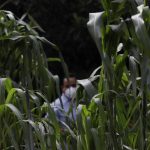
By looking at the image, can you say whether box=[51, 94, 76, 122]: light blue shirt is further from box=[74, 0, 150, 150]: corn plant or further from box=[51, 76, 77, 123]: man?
box=[74, 0, 150, 150]: corn plant

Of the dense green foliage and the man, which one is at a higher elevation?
the man

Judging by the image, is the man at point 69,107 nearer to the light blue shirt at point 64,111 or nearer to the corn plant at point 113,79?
the light blue shirt at point 64,111

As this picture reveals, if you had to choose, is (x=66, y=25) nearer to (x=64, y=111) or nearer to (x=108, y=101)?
(x=64, y=111)

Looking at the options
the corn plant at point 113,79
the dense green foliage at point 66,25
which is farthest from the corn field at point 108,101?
the dense green foliage at point 66,25

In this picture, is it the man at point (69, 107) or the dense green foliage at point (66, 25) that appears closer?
the man at point (69, 107)

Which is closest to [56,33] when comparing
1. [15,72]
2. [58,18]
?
[58,18]

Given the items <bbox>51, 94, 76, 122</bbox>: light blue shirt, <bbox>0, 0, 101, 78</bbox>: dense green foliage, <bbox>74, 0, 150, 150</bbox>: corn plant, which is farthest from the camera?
<bbox>0, 0, 101, 78</bbox>: dense green foliage

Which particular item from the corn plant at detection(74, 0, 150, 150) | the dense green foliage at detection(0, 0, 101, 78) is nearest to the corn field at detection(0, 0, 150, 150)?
the corn plant at detection(74, 0, 150, 150)

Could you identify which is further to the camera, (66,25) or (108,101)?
(66,25)

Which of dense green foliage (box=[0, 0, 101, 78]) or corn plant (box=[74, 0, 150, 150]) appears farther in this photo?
dense green foliage (box=[0, 0, 101, 78])

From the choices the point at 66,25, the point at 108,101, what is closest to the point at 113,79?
the point at 108,101

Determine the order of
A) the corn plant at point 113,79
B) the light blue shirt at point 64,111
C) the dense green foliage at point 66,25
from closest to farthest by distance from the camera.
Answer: the corn plant at point 113,79 → the light blue shirt at point 64,111 → the dense green foliage at point 66,25

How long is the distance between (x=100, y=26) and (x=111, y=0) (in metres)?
0.12

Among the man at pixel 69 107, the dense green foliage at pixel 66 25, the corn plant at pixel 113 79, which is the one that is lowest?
the dense green foliage at pixel 66 25
